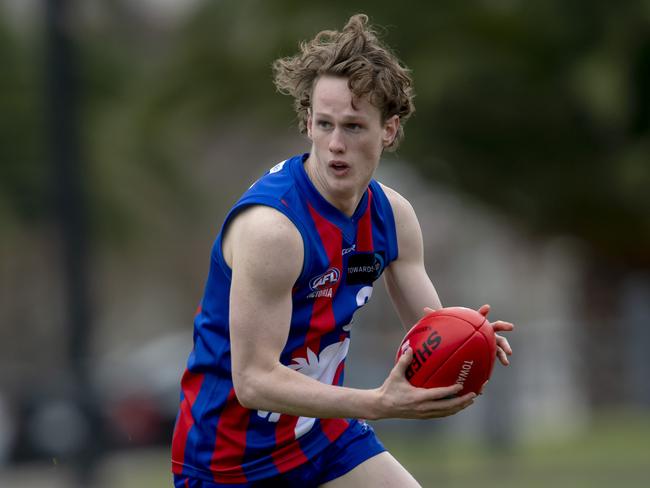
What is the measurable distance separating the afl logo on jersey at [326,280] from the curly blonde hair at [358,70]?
641 millimetres

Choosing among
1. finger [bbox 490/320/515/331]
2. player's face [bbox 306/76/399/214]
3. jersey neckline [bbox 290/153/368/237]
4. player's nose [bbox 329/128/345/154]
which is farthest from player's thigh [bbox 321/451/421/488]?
player's nose [bbox 329/128/345/154]

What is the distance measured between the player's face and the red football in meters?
0.62

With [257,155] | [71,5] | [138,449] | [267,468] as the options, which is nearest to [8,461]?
[138,449]

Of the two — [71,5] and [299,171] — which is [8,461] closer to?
[71,5]

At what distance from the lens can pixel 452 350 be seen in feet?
16.0

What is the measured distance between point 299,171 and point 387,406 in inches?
40.7

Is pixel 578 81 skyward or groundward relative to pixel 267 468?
skyward

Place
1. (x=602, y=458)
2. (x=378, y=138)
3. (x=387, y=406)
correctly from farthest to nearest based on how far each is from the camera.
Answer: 1. (x=602, y=458)
2. (x=378, y=138)
3. (x=387, y=406)

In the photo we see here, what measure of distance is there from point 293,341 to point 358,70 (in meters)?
1.09

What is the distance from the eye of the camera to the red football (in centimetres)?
482

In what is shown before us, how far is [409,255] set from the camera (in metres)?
5.57

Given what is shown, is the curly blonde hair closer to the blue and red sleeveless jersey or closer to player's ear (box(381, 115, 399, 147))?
player's ear (box(381, 115, 399, 147))

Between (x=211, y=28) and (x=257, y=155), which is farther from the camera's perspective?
(x=257, y=155)

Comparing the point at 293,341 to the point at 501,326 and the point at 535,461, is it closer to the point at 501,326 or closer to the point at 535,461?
the point at 501,326
